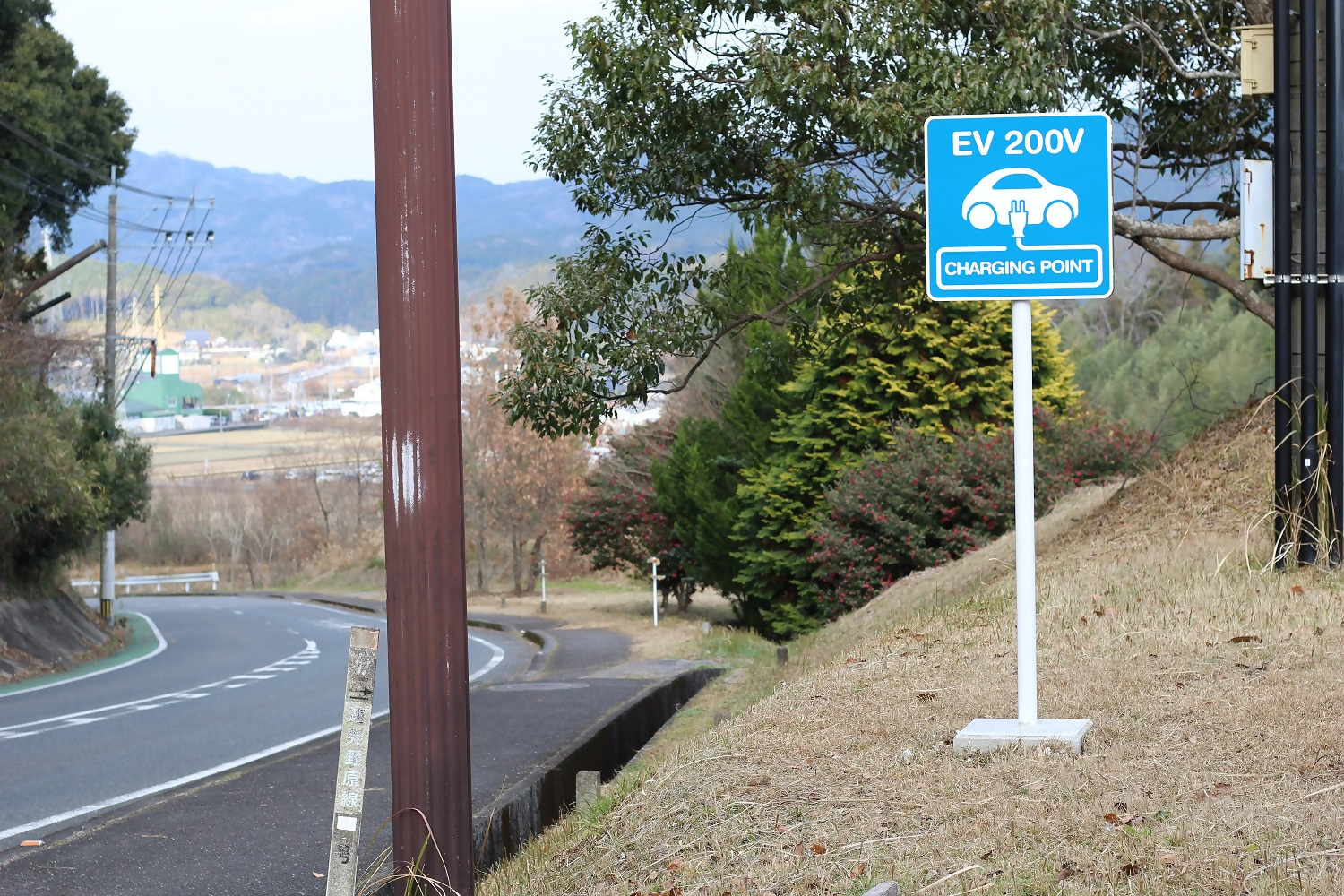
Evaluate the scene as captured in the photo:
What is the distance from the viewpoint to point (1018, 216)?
5.95 metres

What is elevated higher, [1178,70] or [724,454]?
[1178,70]

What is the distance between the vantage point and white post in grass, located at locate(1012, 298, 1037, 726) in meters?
5.93

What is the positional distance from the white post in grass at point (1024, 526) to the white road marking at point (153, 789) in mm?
6964

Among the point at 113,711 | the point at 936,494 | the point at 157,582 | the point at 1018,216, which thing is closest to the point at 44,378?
the point at 113,711

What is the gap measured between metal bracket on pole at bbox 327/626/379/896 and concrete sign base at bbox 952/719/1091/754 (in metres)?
2.75

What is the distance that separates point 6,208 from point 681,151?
2209 cm

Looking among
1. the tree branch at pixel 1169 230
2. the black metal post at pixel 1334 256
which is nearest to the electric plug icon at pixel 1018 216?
the black metal post at pixel 1334 256

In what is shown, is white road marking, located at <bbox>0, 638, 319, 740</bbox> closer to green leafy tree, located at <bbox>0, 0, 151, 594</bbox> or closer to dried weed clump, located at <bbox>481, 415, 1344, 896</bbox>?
green leafy tree, located at <bbox>0, 0, 151, 594</bbox>

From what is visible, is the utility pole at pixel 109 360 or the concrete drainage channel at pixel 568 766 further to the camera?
the utility pole at pixel 109 360

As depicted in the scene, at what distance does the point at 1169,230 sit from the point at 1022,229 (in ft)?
22.8

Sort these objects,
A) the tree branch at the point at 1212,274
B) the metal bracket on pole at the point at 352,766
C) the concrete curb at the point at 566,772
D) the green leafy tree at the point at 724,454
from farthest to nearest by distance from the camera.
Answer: the green leafy tree at the point at 724,454
the tree branch at the point at 1212,274
the concrete curb at the point at 566,772
the metal bracket on pole at the point at 352,766

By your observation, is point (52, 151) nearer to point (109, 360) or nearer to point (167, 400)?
point (109, 360)

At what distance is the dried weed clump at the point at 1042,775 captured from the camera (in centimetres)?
447

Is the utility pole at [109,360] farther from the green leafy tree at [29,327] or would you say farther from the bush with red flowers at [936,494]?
the bush with red flowers at [936,494]
